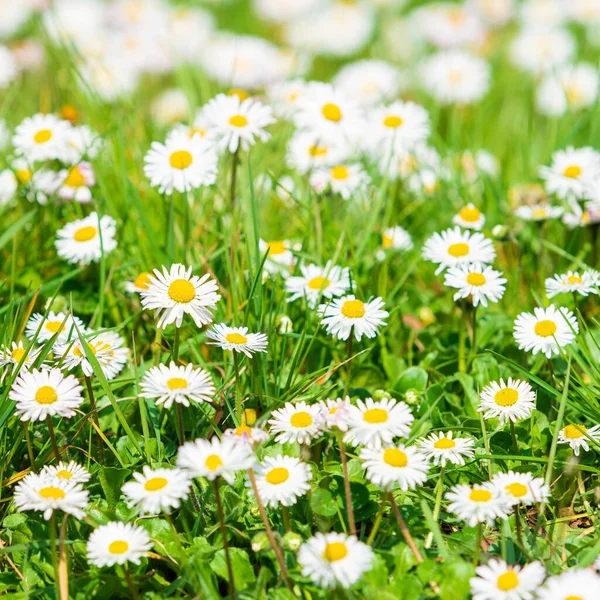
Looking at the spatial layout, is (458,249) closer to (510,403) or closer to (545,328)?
(545,328)

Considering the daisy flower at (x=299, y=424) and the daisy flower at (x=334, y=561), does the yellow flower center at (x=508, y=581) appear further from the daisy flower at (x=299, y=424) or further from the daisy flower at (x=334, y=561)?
the daisy flower at (x=299, y=424)

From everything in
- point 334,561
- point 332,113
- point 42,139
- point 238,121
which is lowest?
point 334,561

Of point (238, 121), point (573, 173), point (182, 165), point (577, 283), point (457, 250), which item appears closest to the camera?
point (577, 283)

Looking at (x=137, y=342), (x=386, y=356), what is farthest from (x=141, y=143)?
(x=386, y=356)

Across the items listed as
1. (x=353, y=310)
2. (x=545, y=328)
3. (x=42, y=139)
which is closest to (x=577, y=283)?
(x=545, y=328)

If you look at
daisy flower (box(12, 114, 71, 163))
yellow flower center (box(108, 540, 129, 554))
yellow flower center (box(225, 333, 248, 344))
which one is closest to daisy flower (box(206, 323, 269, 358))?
yellow flower center (box(225, 333, 248, 344))

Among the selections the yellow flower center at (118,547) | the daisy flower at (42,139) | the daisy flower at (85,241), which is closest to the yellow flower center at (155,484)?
the yellow flower center at (118,547)

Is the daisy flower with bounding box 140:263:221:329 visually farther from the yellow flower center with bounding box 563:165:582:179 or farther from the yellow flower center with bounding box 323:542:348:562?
the yellow flower center with bounding box 563:165:582:179

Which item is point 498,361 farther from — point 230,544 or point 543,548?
point 230,544
